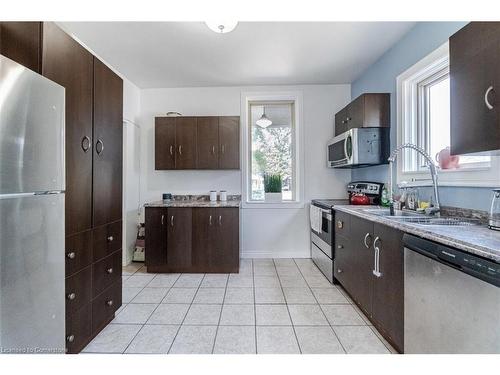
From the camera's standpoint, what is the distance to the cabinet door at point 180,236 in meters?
3.04

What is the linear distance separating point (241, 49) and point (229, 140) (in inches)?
46.6

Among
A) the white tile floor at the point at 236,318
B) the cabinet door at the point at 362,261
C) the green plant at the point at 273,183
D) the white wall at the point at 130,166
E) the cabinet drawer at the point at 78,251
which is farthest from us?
the green plant at the point at 273,183

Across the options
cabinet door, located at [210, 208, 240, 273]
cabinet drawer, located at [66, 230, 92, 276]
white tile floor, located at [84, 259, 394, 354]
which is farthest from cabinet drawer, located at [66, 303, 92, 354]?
cabinet door, located at [210, 208, 240, 273]

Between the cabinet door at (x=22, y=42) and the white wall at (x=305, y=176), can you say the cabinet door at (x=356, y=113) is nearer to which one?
the white wall at (x=305, y=176)

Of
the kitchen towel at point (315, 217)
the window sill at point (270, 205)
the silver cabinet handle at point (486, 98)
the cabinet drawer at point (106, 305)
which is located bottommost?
the cabinet drawer at point (106, 305)

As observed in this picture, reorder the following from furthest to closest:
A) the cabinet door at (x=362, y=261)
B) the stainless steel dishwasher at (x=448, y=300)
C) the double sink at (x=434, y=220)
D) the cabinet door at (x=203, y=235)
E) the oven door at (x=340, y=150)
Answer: the cabinet door at (x=203, y=235)
the oven door at (x=340, y=150)
the cabinet door at (x=362, y=261)
the double sink at (x=434, y=220)
the stainless steel dishwasher at (x=448, y=300)

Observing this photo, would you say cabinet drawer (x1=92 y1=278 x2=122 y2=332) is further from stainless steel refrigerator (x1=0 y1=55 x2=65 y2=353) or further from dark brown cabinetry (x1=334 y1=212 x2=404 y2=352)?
dark brown cabinetry (x1=334 y1=212 x2=404 y2=352)

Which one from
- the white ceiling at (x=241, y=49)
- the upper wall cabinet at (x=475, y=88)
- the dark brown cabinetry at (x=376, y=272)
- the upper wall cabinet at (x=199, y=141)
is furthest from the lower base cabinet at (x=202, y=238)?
the upper wall cabinet at (x=475, y=88)

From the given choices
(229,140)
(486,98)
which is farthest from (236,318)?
(229,140)

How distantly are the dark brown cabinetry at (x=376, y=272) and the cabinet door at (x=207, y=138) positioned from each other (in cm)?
199

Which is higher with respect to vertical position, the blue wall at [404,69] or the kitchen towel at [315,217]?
the blue wall at [404,69]

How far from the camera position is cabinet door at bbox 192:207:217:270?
9.96 feet

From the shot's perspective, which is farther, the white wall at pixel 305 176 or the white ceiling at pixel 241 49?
the white wall at pixel 305 176

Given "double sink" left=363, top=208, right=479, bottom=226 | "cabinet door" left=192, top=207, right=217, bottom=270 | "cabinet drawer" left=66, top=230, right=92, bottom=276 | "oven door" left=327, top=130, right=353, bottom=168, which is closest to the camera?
"cabinet drawer" left=66, top=230, right=92, bottom=276
